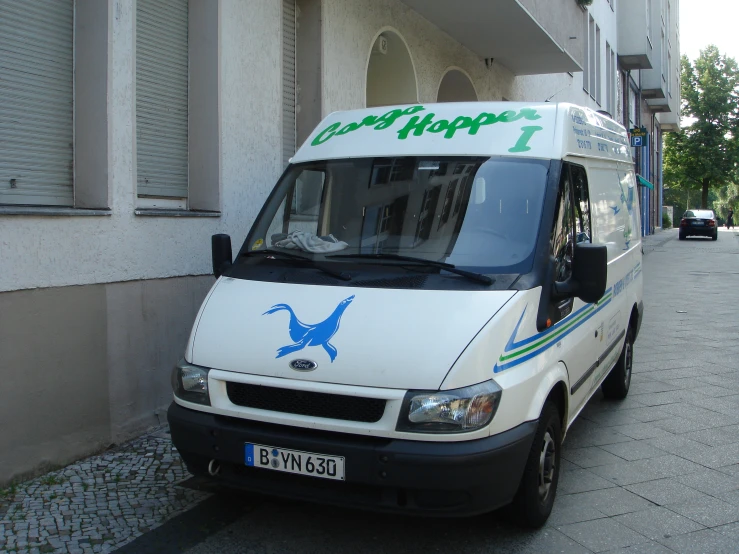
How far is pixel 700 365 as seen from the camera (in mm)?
8453

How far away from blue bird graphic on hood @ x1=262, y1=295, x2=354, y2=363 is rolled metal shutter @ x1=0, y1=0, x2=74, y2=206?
253cm

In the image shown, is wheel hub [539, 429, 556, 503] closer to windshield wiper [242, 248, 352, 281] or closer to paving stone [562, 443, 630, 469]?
paving stone [562, 443, 630, 469]

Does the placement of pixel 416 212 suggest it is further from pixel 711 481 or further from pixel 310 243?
pixel 711 481

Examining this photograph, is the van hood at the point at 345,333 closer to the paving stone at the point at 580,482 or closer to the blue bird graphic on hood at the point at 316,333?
the blue bird graphic on hood at the point at 316,333

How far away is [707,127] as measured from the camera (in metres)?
60.7

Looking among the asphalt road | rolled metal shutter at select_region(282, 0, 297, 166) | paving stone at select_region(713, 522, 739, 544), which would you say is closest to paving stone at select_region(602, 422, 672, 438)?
the asphalt road

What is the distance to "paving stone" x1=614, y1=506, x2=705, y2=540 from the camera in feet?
13.8

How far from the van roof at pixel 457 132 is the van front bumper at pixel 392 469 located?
69.6 inches

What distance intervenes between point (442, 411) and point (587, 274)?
1.29 meters

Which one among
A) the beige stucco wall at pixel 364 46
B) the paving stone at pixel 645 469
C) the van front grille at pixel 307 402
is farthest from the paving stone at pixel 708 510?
the beige stucco wall at pixel 364 46

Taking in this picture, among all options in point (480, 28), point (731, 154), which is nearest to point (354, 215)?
point (480, 28)

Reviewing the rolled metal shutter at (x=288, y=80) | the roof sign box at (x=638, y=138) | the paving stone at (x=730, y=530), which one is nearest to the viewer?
the paving stone at (x=730, y=530)

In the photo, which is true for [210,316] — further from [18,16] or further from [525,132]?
[18,16]

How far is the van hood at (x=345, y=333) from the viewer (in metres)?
3.63
